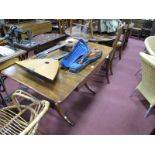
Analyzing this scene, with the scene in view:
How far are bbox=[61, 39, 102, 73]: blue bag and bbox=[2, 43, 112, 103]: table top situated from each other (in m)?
0.05

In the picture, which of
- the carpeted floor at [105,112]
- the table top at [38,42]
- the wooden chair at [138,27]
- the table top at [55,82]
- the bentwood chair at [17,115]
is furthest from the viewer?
the wooden chair at [138,27]

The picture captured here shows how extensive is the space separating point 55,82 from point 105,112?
0.90 metres

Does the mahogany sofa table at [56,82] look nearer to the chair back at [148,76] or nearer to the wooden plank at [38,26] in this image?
the chair back at [148,76]

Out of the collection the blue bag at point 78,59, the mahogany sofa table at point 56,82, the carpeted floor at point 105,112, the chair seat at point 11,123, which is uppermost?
the blue bag at point 78,59

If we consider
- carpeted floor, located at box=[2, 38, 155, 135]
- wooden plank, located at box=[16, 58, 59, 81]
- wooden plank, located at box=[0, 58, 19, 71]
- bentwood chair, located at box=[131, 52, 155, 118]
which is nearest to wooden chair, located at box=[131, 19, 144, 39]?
carpeted floor, located at box=[2, 38, 155, 135]

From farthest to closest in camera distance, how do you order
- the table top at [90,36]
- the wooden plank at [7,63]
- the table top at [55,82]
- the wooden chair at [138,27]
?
the wooden chair at [138,27], the table top at [90,36], the wooden plank at [7,63], the table top at [55,82]

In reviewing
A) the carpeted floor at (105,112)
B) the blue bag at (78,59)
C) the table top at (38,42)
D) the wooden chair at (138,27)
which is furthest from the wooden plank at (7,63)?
the wooden chair at (138,27)

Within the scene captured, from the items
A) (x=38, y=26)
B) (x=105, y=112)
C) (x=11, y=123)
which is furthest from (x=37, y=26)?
(x=11, y=123)

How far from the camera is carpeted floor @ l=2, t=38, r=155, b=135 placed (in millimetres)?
1787

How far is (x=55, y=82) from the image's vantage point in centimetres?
146

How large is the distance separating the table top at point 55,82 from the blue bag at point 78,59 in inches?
2.1

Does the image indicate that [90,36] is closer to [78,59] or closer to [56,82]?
[78,59]

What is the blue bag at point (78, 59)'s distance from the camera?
165 cm
